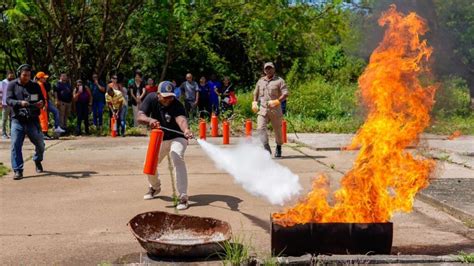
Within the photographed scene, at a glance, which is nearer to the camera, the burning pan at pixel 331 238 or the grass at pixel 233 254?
the grass at pixel 233 254

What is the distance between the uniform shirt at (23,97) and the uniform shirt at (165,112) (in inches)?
110

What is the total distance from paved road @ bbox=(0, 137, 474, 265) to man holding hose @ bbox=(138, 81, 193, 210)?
44cm

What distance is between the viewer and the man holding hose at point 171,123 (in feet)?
23.5

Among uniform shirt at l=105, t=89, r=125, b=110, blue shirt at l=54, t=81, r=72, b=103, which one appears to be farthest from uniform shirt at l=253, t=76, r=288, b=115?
blue shirt at l=54, t=81, r=72, b=103

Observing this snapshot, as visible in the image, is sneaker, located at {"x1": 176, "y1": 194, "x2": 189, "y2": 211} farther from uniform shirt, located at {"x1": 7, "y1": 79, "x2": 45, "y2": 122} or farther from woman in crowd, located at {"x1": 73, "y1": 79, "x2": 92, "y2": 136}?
woman in crowd, located at {"x1": 73, "y1": 79, "x2": 92, "y2": 136}

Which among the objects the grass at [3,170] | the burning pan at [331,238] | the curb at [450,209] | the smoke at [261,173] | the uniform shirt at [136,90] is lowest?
the grass at [3,170]

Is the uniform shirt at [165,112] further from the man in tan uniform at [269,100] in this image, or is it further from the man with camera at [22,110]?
the man in tan uniform at [269,100]

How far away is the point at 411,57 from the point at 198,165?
5.81 meters

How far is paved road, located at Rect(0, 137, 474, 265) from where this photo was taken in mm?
5508

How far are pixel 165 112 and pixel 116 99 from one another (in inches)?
372

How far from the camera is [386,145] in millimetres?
5391

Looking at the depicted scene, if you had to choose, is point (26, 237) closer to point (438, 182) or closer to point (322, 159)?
point (438, 182)

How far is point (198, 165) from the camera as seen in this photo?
430 inches

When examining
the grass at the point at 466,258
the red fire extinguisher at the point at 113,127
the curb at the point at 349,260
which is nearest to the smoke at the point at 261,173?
the curb at the point at 349,260
